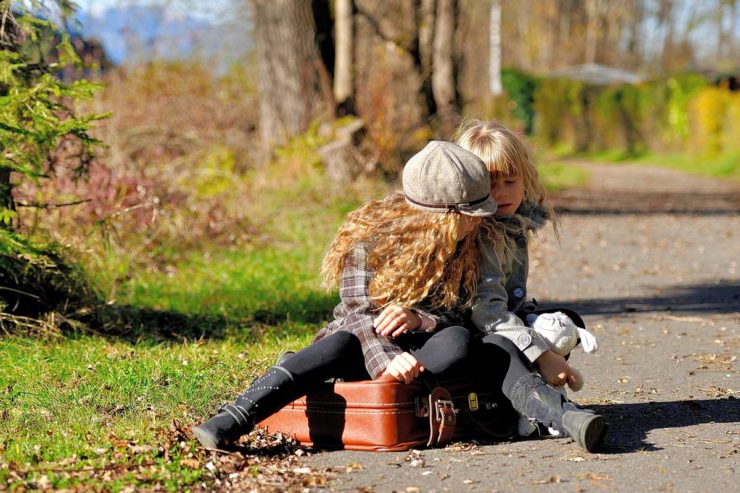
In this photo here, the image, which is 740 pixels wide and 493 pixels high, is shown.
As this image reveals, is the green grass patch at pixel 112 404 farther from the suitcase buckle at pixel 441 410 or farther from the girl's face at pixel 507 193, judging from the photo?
the girl's face at pixel 507 193

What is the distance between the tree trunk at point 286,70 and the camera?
48.2 feet

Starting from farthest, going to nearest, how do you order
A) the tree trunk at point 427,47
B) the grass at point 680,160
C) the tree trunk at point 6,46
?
the grass at point 680,160 < the tree trunk at point 427,47 < the tree trunk at point 6,46

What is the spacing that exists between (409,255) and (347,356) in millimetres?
475

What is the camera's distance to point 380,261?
4.31 metres

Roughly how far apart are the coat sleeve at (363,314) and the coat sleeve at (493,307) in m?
0.41

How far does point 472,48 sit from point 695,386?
130 ft

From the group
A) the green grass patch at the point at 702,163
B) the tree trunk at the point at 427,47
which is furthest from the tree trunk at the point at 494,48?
the tree trunk at the point at 427,47

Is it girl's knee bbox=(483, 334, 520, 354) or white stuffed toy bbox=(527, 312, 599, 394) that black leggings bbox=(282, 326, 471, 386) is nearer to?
girl's knee bbox=(483, 334, 520, 354)

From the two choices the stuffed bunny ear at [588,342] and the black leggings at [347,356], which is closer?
the black leggings at [347,356]

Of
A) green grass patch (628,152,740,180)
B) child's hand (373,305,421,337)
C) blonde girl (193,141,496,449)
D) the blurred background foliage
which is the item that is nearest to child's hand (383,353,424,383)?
blonde girl (193,141,496,449)

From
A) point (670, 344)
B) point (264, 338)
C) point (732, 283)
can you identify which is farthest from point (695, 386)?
point (732, 283)

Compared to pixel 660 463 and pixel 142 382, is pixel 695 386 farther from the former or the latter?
pixel 142 382

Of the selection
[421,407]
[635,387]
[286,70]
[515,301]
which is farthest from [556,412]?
[286,70]

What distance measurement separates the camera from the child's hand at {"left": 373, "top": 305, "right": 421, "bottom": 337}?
414 cm
